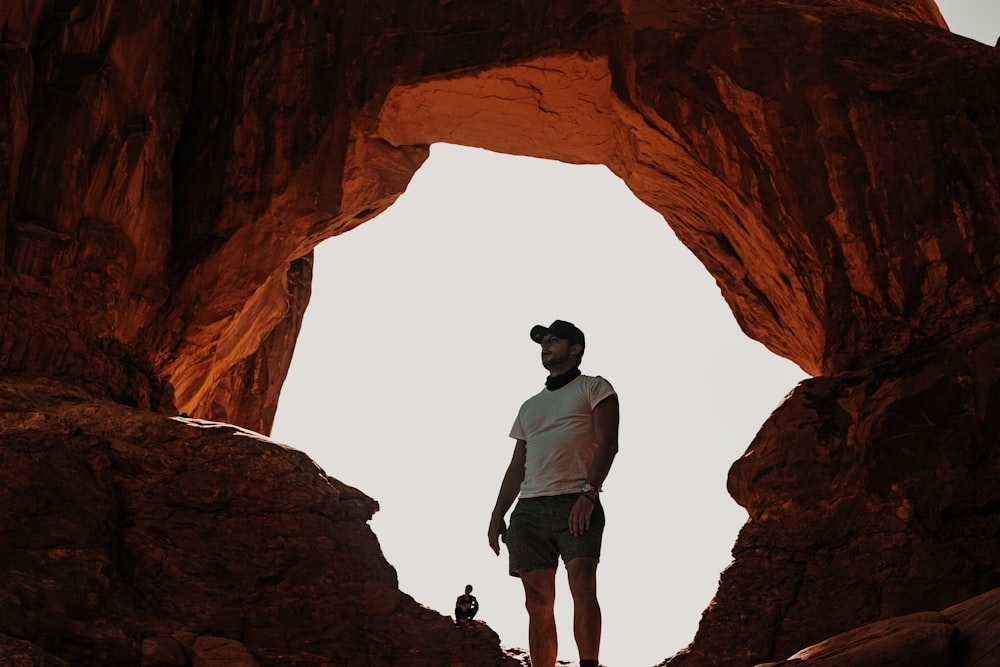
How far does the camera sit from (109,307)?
10.2 metres

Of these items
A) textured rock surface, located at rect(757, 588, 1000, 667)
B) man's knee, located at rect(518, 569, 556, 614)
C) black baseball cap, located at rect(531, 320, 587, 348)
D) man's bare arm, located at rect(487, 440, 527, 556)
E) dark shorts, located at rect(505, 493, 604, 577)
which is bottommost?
textured rock surface, located at rect(757, 588, 1000, 667)

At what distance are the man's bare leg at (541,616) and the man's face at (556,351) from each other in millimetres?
1318

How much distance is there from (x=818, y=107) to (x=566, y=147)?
3.35m

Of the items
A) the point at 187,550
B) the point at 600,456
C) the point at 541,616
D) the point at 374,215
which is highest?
the point at 374,215

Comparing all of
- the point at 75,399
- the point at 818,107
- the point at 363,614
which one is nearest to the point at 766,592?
the point at 363,614

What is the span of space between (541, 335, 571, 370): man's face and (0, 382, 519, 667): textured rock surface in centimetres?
219

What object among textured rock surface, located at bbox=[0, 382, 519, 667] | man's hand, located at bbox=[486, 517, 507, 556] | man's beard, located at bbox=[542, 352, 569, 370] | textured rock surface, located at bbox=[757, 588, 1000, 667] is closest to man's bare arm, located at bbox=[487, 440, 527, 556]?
man's hand, located at bbox=[486, 517, 507, 556]

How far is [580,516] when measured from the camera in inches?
231

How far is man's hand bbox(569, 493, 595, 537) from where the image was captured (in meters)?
5.87

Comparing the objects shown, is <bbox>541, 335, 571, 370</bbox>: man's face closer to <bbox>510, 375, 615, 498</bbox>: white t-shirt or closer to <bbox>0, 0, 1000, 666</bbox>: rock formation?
<bbox>510, 375, 615, 498</bbox>: white t-shirt

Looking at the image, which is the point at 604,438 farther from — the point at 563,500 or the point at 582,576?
the point at 582,576

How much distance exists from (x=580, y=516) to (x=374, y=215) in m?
7.50

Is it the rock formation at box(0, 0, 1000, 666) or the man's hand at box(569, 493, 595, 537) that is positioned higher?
the rock formation at box(0, 0, 1000, 666)

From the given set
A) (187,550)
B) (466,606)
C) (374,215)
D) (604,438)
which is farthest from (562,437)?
(374,215)
